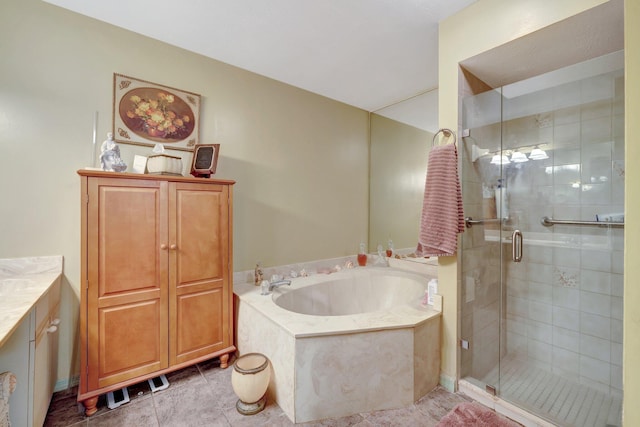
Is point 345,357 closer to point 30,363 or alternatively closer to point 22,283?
point 30,363

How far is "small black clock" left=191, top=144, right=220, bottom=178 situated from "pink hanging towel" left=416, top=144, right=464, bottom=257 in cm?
152

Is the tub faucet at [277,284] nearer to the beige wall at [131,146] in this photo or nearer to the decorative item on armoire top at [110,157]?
the beige wall at [131,146]

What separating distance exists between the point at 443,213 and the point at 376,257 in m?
1.53

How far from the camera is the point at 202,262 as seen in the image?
Answer: 197 centimetres

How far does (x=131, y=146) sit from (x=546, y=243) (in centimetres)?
317

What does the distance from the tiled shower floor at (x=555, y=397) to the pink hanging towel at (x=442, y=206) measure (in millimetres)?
969

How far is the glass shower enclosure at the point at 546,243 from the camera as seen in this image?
1.85 meters

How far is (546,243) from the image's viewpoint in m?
2.17

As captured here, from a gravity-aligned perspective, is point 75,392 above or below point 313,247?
below

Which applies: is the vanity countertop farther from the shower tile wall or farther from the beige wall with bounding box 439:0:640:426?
the shower tile wall

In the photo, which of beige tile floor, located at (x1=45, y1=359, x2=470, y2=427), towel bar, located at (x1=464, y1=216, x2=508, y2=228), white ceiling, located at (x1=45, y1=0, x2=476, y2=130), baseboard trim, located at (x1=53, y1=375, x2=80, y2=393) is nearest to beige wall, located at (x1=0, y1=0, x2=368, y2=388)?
baseboard trim, located at (x1=53, y1=375, x2=80, y2=393)

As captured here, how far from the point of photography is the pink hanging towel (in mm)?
1782

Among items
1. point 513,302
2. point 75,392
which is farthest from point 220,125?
point 513,302

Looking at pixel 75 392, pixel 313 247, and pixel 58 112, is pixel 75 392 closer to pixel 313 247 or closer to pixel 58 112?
pixel 58 112
